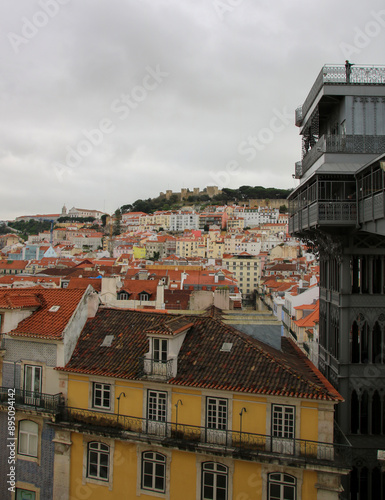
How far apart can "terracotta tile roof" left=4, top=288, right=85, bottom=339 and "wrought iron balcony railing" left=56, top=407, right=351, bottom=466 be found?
2373 millimetres

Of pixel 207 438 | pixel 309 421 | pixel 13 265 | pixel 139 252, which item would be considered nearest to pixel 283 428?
pixel 309 421

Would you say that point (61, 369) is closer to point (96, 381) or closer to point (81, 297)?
point (96, 381)

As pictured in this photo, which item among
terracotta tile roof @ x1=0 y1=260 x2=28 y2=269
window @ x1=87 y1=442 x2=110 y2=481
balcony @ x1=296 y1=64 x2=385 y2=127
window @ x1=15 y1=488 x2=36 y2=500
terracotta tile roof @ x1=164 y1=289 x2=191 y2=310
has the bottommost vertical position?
window @ x1=15 y1=488 x2=36 y2=500

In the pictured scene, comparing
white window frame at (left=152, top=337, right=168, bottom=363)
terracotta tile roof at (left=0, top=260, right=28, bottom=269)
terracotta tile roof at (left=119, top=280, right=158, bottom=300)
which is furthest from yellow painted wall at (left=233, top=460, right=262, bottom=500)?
terracotta tile roof at (left=0, top=260, right=28, bottom=269)

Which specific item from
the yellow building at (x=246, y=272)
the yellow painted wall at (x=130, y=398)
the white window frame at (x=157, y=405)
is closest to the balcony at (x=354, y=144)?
the white window frame at (x=157, y=405)

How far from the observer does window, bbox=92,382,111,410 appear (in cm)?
1226

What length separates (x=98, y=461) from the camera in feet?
39.6

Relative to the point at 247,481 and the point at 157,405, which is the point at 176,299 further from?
the point at 247,481

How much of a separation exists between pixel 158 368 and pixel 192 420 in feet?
5.28

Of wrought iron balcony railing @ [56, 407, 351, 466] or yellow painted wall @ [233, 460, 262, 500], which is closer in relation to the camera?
wrought iron balcony railing @ [56, 407, 351, 466]

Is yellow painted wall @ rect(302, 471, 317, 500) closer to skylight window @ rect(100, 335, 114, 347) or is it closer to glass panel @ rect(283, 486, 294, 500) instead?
glass panel @ rect(283, 486, 294, 500)

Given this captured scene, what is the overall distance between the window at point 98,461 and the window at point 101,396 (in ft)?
3.40

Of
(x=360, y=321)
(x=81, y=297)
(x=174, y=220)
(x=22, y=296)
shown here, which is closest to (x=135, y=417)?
(x=81, y=297)

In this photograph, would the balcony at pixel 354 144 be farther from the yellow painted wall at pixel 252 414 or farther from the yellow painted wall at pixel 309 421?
the yellow painted wall at pixel 252 414
